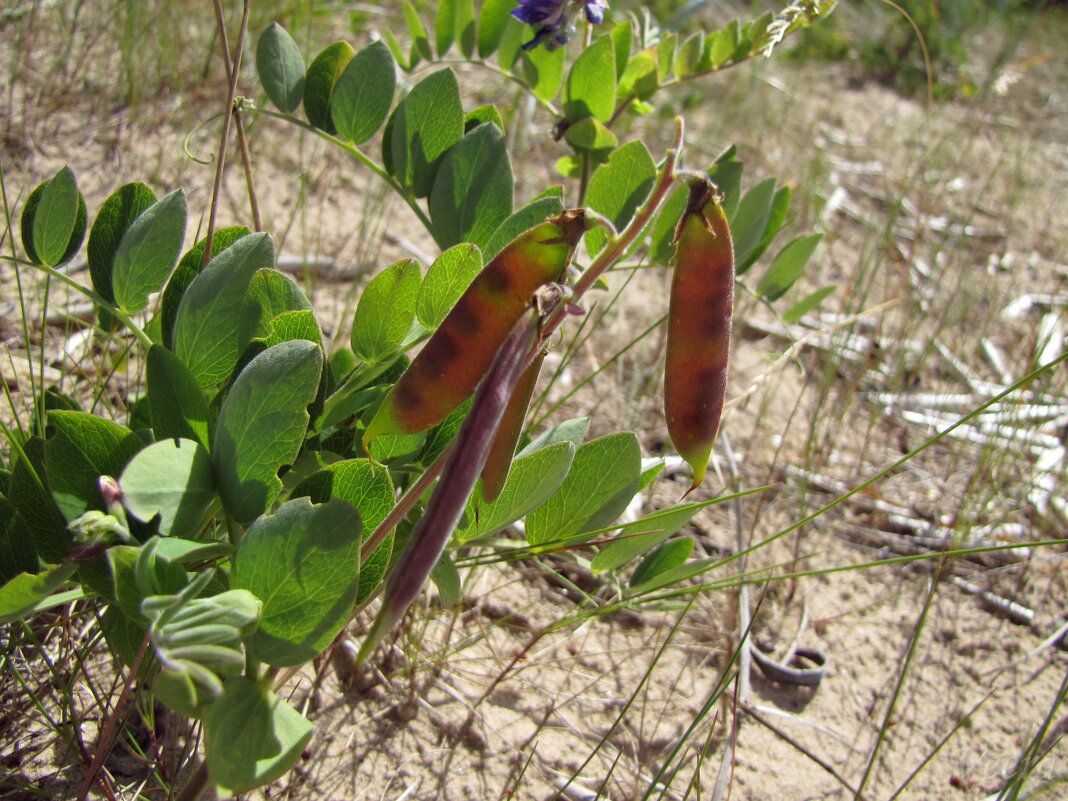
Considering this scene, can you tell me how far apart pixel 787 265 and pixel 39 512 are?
3.96 ft

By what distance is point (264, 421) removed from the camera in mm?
977

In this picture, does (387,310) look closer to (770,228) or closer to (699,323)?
(699,323)

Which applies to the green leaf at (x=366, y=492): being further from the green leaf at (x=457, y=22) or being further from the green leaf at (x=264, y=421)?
the green leaf at (x=457, y=22)

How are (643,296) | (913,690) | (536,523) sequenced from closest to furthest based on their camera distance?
(536,523) → (913,690) → (643,296)

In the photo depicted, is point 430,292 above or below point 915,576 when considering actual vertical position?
above

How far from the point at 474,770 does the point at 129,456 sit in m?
0.72

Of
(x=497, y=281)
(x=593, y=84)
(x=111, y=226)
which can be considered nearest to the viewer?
(x=497, y=281)

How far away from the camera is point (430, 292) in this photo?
1.13 meters

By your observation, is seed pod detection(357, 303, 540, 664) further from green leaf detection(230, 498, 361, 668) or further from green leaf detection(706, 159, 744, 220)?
green leaf detection(706, 159, 744, 220)

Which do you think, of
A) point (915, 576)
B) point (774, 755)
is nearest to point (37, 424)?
point (774, 755)

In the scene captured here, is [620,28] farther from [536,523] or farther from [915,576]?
[915,576]

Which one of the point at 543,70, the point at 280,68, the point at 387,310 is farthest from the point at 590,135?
the point at 387,310

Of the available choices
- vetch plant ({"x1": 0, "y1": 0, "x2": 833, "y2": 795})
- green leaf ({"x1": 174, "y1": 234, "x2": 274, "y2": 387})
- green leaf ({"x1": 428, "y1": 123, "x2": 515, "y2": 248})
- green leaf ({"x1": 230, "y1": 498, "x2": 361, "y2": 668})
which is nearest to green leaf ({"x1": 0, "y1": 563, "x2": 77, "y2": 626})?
vetch plant ({"x1": 0, "y1": 0, "x2": 833, "y2": 795})

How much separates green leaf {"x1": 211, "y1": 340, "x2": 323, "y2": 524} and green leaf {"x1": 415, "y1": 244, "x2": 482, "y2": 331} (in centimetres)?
20
